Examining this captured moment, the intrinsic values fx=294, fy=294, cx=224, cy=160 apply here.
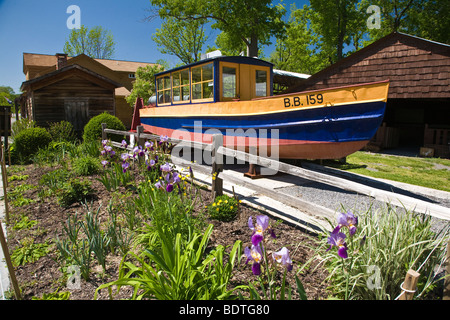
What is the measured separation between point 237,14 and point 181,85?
Answer: 34.7ft

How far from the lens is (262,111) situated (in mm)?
6930

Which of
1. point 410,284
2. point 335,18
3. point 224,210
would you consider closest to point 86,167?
point 224,210

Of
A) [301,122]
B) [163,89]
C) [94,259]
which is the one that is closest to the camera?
[94,259]

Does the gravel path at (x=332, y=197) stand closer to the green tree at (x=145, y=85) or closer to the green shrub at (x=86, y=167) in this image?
the green shrub at (x=86, y=167)

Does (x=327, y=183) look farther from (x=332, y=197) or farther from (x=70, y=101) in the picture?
(x=70, y=101)

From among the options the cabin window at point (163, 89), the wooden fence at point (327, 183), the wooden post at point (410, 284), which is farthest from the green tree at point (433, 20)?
the wooden post at point (410, 284)

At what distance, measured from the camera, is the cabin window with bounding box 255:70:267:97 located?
28.6ft

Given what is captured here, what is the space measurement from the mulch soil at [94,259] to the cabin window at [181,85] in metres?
5.29

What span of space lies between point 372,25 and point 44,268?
90.6 feet

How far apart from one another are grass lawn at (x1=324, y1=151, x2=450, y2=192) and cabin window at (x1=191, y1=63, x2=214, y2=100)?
404 centimetres

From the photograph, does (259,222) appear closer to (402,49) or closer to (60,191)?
(60,191)

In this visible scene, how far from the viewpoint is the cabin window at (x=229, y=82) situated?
8.07 meters

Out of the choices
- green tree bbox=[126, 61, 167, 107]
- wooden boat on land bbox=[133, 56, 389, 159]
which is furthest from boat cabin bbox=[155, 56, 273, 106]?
green tree bbox=[126, 61, 167, 107]

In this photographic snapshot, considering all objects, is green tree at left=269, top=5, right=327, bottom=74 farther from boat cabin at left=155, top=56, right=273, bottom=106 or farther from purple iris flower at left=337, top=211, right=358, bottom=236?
purple iris flower at left=337, top=211, right=358, bottom=236
